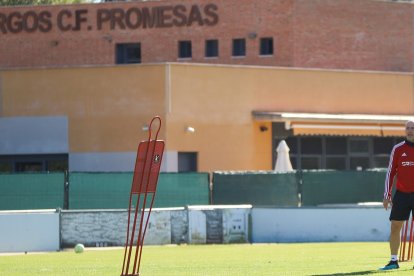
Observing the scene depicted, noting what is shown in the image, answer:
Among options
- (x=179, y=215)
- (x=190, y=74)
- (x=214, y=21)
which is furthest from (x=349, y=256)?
(x=214, y=21)

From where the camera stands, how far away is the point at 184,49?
5675 cm

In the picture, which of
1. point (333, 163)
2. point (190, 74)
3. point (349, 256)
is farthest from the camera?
point (333, 163)

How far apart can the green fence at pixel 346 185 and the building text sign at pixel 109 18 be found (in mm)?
21703

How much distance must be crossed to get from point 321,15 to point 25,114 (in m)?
16.2

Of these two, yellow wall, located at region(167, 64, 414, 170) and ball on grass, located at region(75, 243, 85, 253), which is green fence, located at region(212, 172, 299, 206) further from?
yellow wall, located at region(167, 64, 414, 170)

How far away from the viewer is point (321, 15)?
56.2 metres

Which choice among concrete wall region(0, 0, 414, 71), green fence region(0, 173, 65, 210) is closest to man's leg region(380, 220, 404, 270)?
green fence region(0, 173, 65, 210)

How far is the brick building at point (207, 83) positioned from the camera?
46969 millimetres

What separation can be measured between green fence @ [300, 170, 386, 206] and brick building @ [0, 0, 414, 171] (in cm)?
1188

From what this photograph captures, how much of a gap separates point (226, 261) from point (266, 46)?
35.9m

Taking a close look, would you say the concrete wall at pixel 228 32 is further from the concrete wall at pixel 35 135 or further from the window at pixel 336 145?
the concrete wall at pixel 35 135

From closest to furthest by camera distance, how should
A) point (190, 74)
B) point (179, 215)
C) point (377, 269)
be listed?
point (377, 269)
point (179, 215)
point (190, 74)

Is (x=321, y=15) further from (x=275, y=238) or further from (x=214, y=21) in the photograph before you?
(x=275, y=238)

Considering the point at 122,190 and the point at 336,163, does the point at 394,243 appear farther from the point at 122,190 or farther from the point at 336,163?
the point at 336,163
